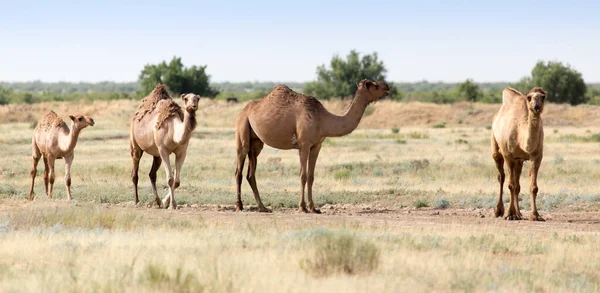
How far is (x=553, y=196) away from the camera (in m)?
20.0

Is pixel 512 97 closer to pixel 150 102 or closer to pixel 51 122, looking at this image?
pixel 150 102

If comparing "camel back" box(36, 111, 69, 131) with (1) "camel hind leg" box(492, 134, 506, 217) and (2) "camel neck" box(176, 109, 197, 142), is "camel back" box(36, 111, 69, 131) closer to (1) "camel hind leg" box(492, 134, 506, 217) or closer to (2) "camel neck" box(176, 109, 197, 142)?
(2) "camel neck" box(176, 109, 197, 142)

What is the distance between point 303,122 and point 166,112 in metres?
2.72

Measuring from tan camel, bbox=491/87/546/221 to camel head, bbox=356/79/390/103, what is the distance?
215cm

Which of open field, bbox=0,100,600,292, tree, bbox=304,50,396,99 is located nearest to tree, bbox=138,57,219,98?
tree, bbox=304,50,396,99

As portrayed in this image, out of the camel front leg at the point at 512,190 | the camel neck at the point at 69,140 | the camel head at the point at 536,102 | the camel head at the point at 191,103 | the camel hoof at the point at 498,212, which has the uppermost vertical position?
the camel head at the point at 536,102

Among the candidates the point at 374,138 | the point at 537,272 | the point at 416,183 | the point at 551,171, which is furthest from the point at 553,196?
the point at 374,138

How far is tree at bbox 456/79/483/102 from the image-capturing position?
9569 cm

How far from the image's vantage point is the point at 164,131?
1872 cm

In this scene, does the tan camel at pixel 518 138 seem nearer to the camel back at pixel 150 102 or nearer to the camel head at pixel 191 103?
the camel head at pixel 191 103

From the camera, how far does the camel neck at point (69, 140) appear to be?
20361mm

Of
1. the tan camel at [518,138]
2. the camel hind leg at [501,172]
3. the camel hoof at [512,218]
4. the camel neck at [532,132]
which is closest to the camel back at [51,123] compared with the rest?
the camel hind leg at [501,172]

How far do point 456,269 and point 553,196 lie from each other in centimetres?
1003

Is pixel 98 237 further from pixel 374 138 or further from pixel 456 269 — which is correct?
pixel 374 138
